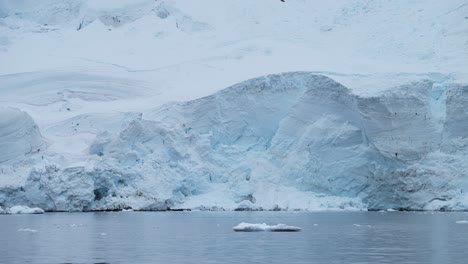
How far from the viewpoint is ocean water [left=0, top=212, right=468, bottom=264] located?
10406 mm

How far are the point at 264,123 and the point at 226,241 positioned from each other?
12.6 meters

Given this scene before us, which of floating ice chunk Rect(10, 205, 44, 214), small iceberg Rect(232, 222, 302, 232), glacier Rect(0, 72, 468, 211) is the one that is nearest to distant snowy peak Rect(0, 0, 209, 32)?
glacier Rect(0, 72, 468, 211)

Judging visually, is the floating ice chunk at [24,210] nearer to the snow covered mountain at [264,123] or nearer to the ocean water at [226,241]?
the snow covered mountain at [264,123]

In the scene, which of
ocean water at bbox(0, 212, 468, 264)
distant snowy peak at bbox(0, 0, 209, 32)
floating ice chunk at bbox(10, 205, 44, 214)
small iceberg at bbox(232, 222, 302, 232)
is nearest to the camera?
ocean water at bbox(0, 212, 468, 264)

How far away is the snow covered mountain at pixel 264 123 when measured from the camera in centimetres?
2258

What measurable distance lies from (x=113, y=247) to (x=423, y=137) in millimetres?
13274

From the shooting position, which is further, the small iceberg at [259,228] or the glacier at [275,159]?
the glacier at [275,159]

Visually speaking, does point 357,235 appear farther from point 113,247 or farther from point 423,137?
point 423,137

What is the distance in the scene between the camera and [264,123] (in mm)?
25281

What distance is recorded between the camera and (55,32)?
35.9m

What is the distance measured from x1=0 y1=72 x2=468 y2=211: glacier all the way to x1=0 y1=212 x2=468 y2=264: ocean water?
3335 mm

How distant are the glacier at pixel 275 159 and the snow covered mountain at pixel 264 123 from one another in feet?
0.12

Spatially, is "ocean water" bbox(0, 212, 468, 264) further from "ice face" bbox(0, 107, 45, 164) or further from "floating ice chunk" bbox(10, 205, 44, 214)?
"ice face" bbox(0, 107, 45, 164)

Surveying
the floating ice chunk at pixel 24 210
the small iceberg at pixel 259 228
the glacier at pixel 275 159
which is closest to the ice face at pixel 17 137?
the glacier at pixel 275 159
